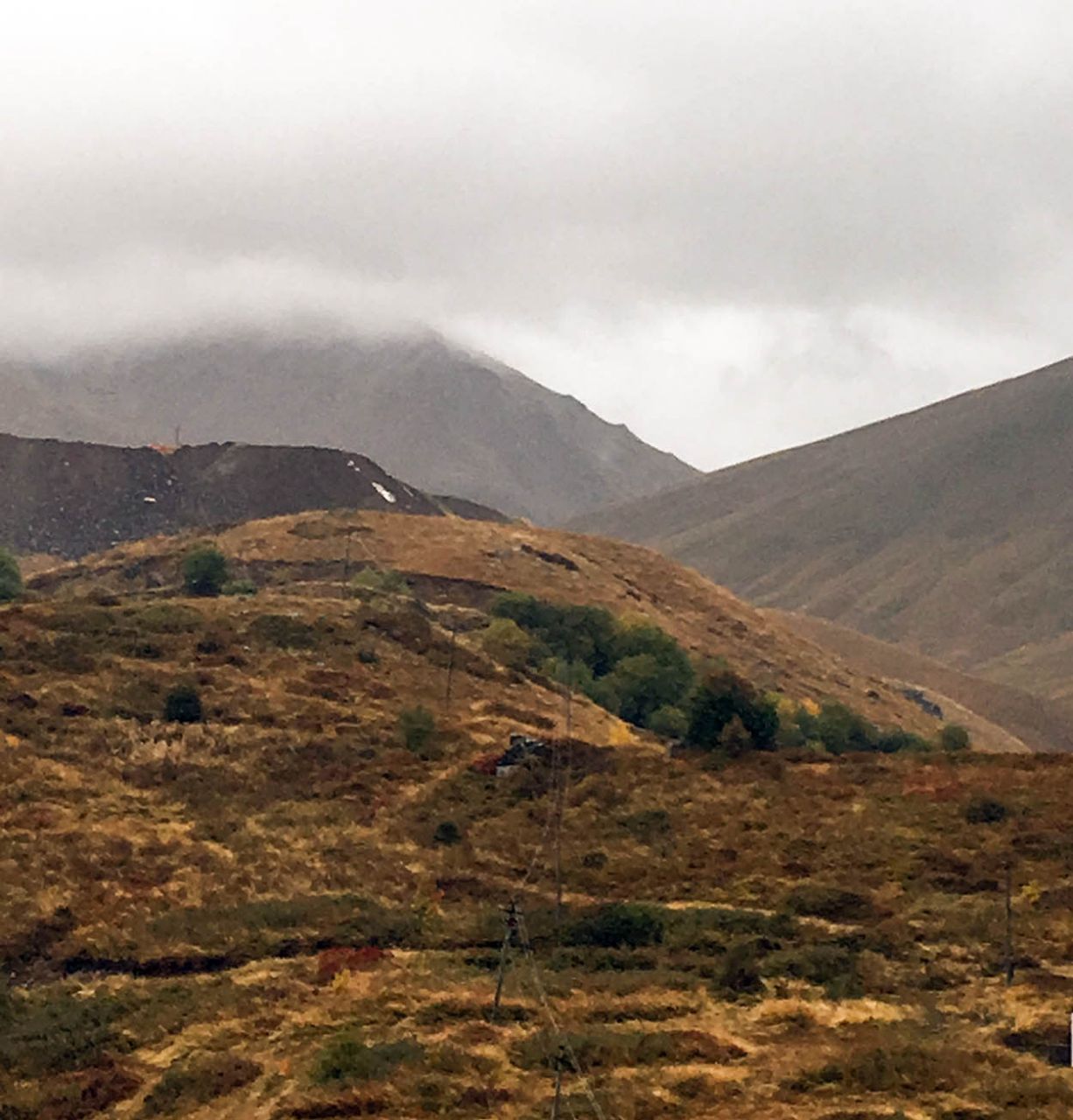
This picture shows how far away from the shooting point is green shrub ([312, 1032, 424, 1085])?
40000 millimetres

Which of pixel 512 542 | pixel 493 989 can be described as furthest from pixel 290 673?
pixel 512 542

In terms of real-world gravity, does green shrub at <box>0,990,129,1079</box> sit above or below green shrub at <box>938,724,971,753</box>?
below

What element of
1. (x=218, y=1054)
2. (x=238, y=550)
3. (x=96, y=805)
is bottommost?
(x=218, y=1054)

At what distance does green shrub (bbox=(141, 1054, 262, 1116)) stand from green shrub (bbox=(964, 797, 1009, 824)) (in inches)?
1539

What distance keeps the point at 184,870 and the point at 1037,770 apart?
4452cm

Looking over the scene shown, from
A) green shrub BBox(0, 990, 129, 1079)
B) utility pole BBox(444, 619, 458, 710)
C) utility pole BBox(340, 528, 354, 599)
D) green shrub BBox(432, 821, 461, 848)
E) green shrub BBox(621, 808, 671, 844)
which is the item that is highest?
utility pole BBox(340, 528, 354, 599)

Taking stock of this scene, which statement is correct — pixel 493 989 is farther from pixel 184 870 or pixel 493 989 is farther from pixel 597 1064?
pixel 184 870

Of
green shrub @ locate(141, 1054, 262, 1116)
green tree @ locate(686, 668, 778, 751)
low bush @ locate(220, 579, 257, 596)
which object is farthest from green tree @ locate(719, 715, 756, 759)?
low bush @ locate(220, 579, 257, 596)

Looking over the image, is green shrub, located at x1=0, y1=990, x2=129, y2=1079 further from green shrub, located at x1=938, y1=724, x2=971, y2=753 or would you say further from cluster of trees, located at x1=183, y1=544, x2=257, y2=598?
green shrub, located at x1=938, y1=724, x2=971, y2=753

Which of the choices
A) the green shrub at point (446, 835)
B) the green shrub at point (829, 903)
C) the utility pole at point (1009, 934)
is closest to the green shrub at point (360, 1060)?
the utility pole at point (1009, 934)

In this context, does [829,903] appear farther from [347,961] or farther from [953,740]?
[953,740]

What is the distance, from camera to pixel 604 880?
210 ft

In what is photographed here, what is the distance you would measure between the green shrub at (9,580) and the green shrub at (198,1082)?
3541 inches

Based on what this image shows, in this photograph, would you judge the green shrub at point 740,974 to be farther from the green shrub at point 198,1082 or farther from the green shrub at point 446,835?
the green shrub at point 446,835
